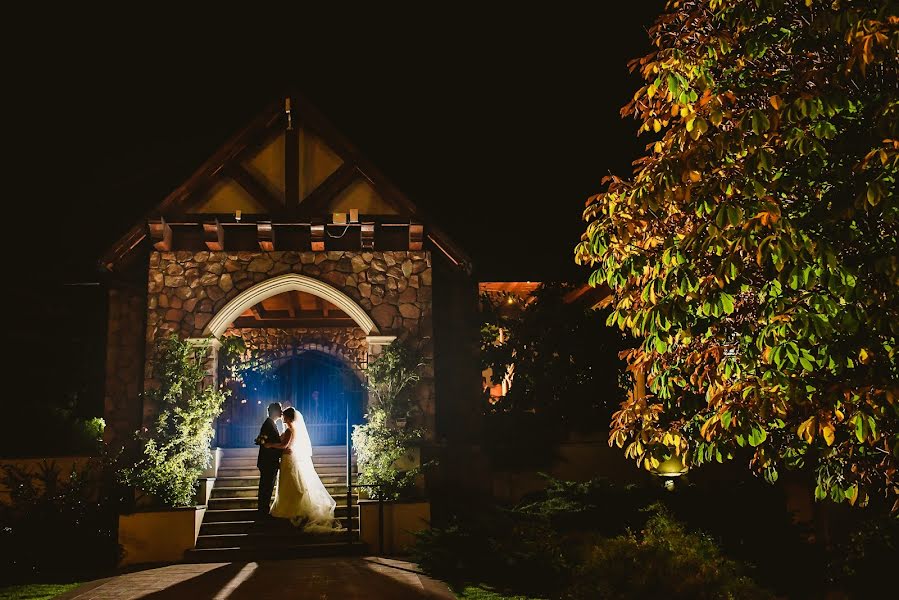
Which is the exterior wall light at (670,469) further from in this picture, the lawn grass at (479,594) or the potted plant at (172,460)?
the potted plant at (172,460)

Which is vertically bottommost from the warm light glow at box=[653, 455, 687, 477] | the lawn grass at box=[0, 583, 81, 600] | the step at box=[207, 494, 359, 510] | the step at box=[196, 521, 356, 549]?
the lawn grass at box=[0, 583, 81, 600]

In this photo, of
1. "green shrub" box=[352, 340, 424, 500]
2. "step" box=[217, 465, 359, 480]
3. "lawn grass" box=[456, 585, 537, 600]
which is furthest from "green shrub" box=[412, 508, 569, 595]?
"step" box=[217, 465, 359, 480]

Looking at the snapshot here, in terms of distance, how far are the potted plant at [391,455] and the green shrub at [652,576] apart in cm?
423

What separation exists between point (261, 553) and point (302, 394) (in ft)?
21.2

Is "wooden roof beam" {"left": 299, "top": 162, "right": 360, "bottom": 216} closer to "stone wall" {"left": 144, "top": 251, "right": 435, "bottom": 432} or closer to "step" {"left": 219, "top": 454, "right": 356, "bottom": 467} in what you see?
"stone wall" {"left": 144, "top": 251, "right": 435, "bottom": 432}

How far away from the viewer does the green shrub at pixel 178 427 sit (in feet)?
35.3

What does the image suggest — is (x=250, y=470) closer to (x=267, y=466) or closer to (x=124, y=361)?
(x=267, y=466)

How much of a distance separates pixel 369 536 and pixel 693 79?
26.0 feet

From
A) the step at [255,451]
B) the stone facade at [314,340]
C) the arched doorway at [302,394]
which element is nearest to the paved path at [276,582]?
the step at [255,451]

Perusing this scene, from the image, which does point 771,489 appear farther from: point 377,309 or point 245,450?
point 245,450

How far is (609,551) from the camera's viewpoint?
21.5 feet

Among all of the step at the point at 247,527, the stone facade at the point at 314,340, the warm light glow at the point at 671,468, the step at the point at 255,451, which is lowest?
the step at the point at 247,527

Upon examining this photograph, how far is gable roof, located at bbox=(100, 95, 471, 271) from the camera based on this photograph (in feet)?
38.1

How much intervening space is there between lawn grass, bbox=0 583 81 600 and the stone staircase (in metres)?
2.00
